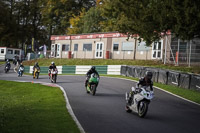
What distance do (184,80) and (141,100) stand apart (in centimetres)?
1094

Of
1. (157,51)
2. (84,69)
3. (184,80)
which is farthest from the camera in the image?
(84,69)

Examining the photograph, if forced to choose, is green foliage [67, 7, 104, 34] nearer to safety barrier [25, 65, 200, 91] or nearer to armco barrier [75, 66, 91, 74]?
armco barrier [75, 66, 91, 74]

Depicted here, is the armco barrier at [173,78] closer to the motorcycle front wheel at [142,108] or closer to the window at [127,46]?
the motorcycle front wheel at [142,108]

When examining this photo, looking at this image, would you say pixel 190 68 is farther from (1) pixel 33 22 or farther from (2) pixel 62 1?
(1) pixel 33 22

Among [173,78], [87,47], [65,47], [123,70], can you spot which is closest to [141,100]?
[173,78]

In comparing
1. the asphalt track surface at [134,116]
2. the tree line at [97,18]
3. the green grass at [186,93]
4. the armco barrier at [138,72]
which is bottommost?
the asphalt track surface at [134,116]

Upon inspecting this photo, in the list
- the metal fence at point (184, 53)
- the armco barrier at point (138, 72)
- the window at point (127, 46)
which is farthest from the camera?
the window at point (127, 46)

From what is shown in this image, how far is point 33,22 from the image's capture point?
78.9 metres

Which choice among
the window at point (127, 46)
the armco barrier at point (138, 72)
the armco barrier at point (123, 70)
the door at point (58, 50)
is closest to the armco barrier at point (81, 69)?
the window at point (127, 46)

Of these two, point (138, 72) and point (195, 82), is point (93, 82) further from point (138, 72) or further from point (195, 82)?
point (138, 72)

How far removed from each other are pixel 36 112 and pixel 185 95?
9469mm

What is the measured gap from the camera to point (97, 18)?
5769cm

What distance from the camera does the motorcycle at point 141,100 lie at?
11320 millimetres

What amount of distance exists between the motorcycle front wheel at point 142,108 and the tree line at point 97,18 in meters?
6.89
